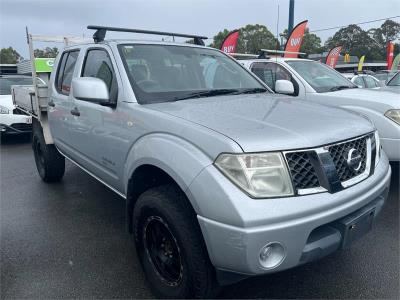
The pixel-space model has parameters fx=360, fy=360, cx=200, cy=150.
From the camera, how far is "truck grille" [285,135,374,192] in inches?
76.4

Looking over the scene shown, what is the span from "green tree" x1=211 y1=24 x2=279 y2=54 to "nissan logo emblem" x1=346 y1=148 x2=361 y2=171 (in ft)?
7.43

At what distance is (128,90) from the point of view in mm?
2756

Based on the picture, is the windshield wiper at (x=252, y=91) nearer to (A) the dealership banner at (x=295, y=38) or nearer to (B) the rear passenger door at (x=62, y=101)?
(B) the rear passenger door at (x=62, y=101)

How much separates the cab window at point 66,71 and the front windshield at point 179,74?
111 cm

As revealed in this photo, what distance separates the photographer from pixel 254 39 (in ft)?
70.3

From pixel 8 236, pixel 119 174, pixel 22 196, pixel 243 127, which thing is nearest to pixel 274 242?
pixel 243 127

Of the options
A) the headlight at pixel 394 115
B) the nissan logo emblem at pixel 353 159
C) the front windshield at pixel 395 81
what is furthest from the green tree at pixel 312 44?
the nissan logo emblem at pixel 353 159

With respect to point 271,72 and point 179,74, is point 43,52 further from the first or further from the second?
point 179,74

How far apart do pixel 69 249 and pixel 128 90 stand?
154 centimetres

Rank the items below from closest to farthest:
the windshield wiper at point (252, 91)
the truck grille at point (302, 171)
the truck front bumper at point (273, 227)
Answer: the truck front bumper at point (273, 227), the truck grille at point (302, 171), the windshield wiper at point (252, 91)

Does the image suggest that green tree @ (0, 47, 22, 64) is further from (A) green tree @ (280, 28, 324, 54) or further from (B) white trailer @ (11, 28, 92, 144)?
(B) white trailer @ (11, 28, 92, 144)

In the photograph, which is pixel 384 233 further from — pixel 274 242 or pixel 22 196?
pixel 22 196

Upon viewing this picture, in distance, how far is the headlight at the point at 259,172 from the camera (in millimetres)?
1882

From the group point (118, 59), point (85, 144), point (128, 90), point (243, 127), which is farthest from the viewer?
point (85, 144)
